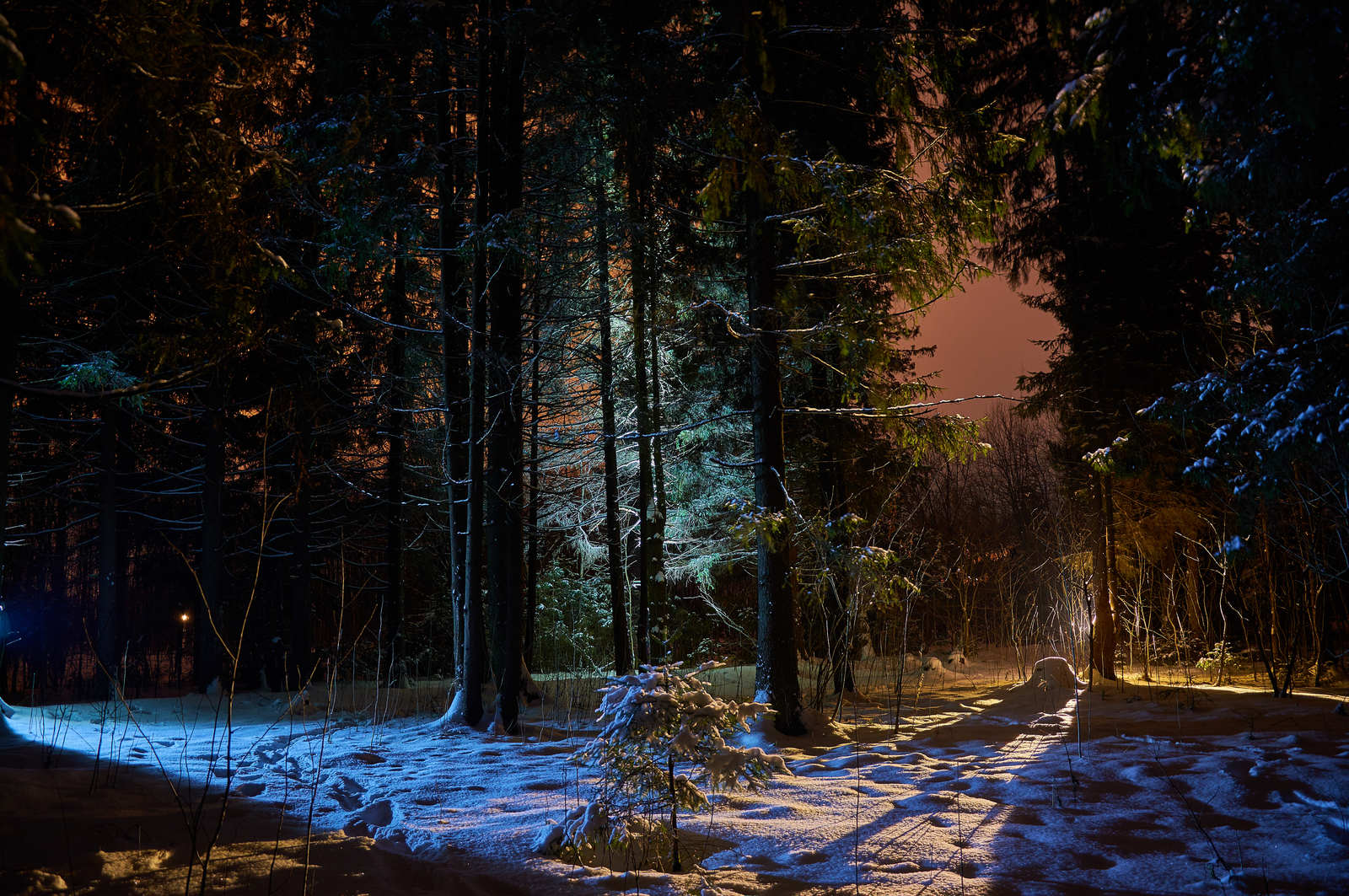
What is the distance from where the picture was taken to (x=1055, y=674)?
10.2 m

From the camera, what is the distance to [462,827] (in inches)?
181

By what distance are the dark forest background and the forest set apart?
0.06 meters

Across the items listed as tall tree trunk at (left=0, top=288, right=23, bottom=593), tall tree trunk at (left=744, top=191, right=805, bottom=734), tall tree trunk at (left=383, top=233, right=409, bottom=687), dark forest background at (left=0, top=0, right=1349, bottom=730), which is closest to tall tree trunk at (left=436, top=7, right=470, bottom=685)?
dark forest background at (left=0, top=0, right=1349, bottom=730)

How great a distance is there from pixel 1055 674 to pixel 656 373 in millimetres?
6800

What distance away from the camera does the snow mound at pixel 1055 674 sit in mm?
10141

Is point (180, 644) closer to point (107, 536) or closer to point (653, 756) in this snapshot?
point (107, 536)

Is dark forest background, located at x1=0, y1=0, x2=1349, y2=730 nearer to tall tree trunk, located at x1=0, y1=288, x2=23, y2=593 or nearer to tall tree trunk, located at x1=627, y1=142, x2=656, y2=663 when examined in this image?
tall tree trunk, located at x1=627, y1=142, x2=656, y2=663

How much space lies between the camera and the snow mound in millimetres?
10141

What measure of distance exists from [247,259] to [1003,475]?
2452 cm

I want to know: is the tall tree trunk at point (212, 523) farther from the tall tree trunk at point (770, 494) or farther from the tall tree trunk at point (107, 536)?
the tall tree trunk at point (770, 494)

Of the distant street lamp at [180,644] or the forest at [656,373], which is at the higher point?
the forest at [656,373]

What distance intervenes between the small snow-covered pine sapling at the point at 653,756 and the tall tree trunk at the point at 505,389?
485cm

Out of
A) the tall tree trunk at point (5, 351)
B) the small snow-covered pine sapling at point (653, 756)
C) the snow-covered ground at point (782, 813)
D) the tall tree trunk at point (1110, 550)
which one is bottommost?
the snow-covered ground at point (782, 813)

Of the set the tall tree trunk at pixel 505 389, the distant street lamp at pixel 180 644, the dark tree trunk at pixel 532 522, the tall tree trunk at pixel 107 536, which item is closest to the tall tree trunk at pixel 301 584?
the tall tree trunk at pixel 107 536
